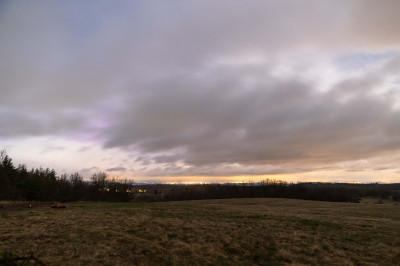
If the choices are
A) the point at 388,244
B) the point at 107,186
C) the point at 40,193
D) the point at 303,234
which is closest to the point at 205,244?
the point at 303,234

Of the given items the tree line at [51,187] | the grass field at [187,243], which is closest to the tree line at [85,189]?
the tree line at [51,187]

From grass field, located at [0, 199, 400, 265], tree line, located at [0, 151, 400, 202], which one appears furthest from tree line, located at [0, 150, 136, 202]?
grass field, located at [0, 199, 400, 265]

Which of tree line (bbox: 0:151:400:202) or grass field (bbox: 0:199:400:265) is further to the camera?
tree line (bbox: 0:151:400:202)

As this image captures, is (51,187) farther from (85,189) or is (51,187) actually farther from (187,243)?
(187,243)

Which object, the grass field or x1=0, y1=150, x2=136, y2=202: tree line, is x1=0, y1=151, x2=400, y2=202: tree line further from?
the grass field

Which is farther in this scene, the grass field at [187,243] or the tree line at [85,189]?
the tree line at [85,189]

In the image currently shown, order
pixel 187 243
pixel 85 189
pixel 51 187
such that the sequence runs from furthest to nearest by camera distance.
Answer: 1. pixel 85 189
2. pixel 51 187
3. pixel 187 243

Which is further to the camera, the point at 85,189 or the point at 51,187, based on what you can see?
the point at 85,189

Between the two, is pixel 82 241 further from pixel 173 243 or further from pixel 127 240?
pixel 173 243

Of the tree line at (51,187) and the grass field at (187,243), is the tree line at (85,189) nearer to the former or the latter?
the tree line at (51,187)

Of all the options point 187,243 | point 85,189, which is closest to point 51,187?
point 85,189

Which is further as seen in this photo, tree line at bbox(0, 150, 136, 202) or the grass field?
tree line at bbox(0, 150, 136, 202)

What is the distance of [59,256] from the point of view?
377 inches

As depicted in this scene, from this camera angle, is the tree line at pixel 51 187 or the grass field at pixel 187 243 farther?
the tree line at pixel 51 187
